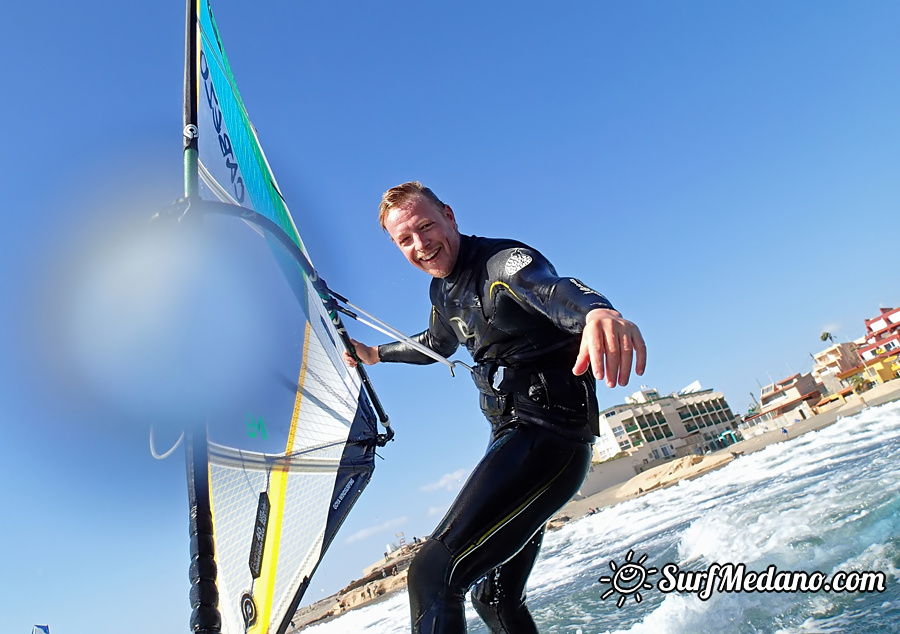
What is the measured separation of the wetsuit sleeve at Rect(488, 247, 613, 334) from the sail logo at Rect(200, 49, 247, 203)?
6.84 ft

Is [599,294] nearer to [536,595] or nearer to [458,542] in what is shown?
[458,542]

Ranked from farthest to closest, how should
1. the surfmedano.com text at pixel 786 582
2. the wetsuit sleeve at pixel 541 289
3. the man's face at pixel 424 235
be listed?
the surfmedano.com text at pixel 786 582
the man's face at pixel 424 235
the wetsuit sleeve at pixel 541 289

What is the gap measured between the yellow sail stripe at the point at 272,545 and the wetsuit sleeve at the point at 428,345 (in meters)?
0.76

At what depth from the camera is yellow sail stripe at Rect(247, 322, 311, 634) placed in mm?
2670

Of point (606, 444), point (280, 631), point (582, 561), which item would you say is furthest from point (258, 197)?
point (606, 444)

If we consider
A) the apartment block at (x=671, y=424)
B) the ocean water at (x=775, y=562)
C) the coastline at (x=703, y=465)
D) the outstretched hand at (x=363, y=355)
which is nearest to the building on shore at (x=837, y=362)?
the apartment block at (x=671, y=424)

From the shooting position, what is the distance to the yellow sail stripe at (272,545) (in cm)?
267

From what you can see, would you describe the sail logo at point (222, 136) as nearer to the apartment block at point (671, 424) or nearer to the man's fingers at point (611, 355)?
Answer: the man's fingers at point (611, 355)

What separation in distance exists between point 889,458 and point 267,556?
14754 mm

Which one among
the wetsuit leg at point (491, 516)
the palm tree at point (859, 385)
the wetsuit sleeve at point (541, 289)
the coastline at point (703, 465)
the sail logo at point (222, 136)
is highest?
the sail logo at point (222, 136)

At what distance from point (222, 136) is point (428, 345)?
2.00m

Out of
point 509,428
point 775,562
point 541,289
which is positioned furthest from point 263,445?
point 775,562

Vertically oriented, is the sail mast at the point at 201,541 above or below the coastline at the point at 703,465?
above

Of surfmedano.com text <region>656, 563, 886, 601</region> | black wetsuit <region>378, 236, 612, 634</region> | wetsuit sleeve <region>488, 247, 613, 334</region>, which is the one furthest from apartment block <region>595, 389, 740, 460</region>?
Answer: wetsuit sleeve <region>488, 247, 613, 334</region>
